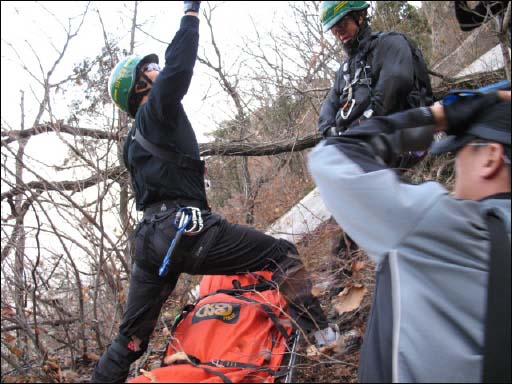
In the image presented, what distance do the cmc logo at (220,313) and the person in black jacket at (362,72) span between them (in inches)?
66.2

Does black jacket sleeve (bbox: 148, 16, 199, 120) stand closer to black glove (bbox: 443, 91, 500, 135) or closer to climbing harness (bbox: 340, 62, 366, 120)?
climbing harness (bbox: 340, 62, 366, 120)

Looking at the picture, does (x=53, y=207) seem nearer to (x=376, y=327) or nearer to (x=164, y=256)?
(x=164, y=256)

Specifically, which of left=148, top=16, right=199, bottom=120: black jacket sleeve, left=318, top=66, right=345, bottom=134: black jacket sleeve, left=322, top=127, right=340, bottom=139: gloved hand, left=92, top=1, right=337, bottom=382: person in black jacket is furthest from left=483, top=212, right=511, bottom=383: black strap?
left=318, top=66, right=345, bottom=134: black jacket sleeve

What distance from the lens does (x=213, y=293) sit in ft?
11.3

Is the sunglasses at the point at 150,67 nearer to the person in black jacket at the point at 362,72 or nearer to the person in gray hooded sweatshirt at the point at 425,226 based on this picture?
the person in black jacket at the point at 362,72

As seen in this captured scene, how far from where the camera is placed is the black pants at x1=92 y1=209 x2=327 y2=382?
3168 millimetres

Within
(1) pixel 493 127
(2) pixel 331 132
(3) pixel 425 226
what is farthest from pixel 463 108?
(2) pixel 331 132

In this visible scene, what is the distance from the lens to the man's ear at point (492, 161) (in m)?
1.60

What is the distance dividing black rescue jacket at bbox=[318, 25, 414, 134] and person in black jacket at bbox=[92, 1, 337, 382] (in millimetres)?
1168

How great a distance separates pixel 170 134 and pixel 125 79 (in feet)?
2.14

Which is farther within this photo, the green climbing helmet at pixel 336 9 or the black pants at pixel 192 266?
the green climbing helmet at pixel 336 9

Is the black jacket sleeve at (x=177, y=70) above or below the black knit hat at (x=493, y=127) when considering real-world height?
above

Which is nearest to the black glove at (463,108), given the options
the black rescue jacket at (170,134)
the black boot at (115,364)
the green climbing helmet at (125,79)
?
the black rescue jacket at (170,134)

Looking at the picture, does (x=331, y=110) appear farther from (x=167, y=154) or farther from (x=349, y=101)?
(x=167, y=154)
